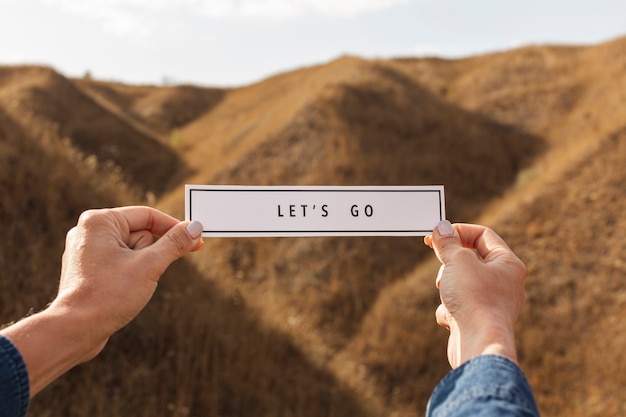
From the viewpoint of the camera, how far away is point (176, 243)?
203 cm

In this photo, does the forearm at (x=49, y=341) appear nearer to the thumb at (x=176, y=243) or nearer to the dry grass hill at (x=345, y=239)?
the thumb at (x=176, y=243)

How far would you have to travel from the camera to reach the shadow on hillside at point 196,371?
5552 mm

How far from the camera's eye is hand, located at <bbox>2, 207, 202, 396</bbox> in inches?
62.2

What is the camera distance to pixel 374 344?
11.0m

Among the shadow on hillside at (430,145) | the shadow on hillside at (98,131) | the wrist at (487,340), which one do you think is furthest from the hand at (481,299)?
the shadow on hillside at (98,131)

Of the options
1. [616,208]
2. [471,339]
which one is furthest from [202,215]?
[616,208]

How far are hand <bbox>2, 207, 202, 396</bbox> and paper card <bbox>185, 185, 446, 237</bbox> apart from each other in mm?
183

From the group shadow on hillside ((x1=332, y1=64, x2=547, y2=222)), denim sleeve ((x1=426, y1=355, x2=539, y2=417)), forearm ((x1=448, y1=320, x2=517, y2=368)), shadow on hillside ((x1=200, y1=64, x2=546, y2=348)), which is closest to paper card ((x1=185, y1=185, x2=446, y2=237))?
forearm ((x1=448, y1=320, x2=517, y2=368))

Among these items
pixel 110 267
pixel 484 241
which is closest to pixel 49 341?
pixel 110 267

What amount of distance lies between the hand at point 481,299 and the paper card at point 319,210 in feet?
0.90

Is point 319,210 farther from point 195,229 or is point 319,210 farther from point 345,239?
point 345,239

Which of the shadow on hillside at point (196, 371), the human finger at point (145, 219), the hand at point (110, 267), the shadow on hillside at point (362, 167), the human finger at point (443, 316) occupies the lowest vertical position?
the shadow on hillside at point (196, 371)

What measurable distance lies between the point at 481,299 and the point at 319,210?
2.65 feet

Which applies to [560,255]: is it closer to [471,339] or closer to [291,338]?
[291,338]
